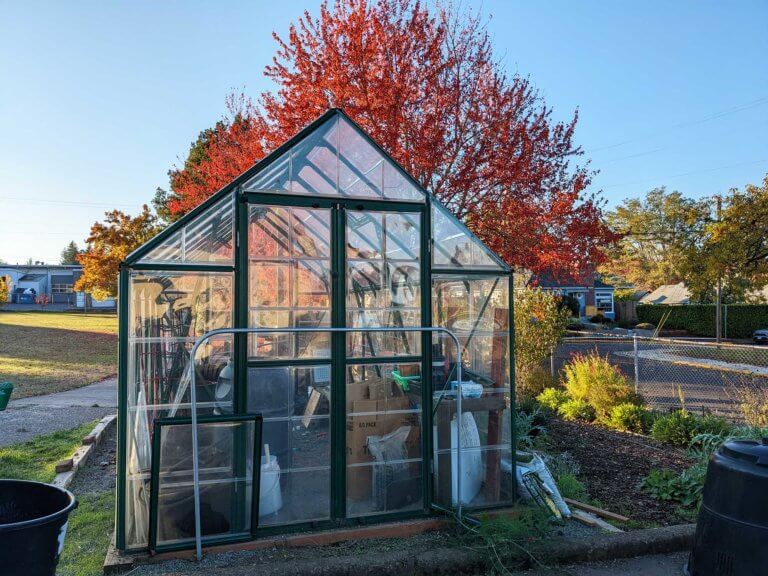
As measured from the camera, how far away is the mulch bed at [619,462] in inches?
214

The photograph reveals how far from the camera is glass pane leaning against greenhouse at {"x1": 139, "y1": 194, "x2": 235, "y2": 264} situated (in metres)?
4.31

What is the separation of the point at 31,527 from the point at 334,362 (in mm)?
2374

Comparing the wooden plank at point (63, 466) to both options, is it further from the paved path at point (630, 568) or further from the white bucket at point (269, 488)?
the paved path at point (630, 568)

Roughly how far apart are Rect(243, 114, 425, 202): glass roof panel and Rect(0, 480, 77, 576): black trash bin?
2.54 meters

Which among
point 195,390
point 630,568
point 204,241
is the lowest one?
point 630,568

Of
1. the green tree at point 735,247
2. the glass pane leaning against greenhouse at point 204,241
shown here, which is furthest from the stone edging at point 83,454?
the green tree at point 735,247

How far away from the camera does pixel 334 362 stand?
15.4 ft

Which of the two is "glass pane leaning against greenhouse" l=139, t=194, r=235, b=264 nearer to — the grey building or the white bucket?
the white bucket

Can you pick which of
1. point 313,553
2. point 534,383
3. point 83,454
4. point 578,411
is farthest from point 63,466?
point 534,383

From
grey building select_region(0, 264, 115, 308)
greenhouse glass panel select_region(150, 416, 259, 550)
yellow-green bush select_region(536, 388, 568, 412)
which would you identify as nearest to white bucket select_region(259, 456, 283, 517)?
greenhouse glass panel select_region(150, 416, 259, 550)

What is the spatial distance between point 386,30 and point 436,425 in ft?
23.4

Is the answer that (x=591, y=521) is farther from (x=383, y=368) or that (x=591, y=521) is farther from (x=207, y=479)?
(x=207, y=479)

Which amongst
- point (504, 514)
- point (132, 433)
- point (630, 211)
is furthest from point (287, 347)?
point (630, 211)

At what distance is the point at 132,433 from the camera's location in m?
4.22
